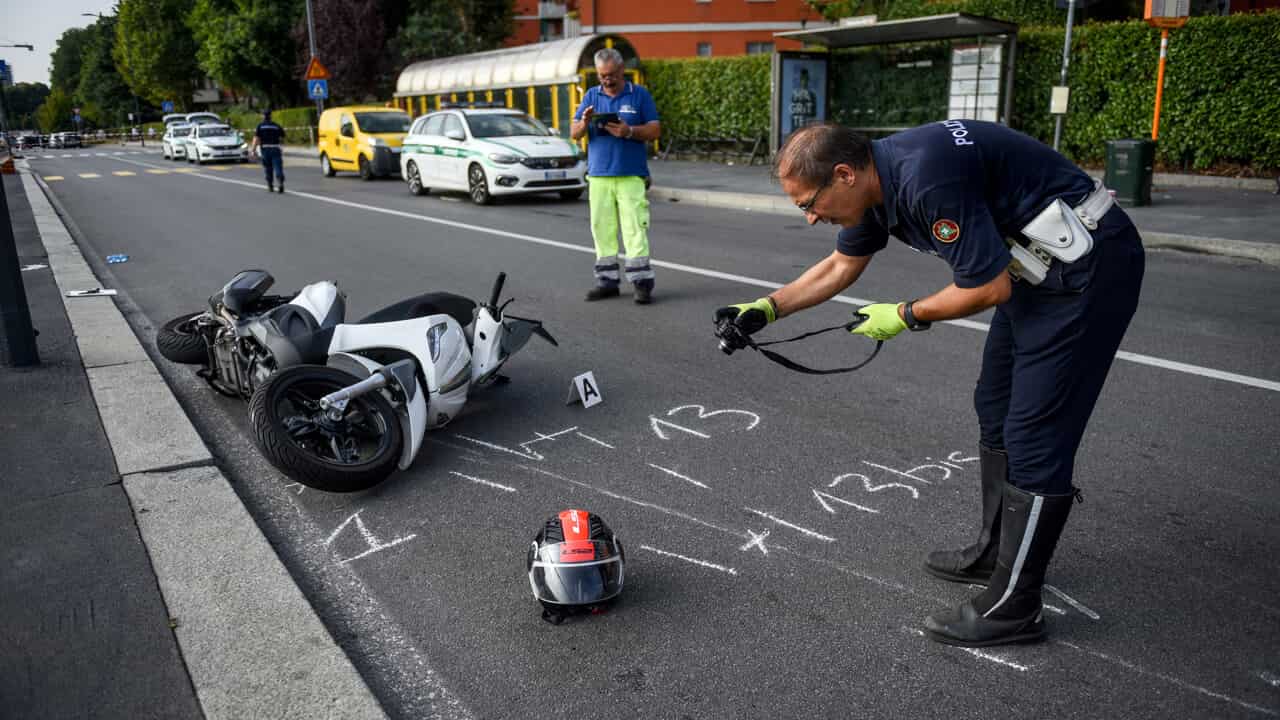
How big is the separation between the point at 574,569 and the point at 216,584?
1.26 m

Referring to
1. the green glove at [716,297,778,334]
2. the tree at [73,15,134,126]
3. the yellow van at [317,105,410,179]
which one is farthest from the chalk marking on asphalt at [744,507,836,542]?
the tree at [73,15,134,126]

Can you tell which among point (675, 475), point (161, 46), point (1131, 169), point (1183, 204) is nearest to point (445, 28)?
point (1131, 169)

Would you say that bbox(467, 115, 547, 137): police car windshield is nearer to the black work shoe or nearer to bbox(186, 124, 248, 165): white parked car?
the black work shoe

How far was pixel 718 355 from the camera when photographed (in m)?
6.20

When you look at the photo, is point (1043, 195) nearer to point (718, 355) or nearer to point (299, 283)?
point (718, 355)

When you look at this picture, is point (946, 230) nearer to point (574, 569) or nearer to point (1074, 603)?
point (1074, 603)

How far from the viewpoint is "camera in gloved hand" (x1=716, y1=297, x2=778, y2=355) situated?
3.29 meters

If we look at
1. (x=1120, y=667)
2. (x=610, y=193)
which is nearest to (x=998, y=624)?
(x=1120, y=667)

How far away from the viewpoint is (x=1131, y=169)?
12.9m

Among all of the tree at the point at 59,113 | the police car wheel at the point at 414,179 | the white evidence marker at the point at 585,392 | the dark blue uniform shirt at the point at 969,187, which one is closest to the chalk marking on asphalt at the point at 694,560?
the dark blue uniform shirt at the point at 969,187

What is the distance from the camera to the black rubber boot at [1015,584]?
9.16 feet

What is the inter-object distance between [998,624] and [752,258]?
7490 mm

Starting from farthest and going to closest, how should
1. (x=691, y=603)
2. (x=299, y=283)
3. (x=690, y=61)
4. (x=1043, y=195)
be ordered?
1. (x=690, y=61)
2. (x=299, y=283)
3. (x=691, y=603)
4. (x=1043, y=195)

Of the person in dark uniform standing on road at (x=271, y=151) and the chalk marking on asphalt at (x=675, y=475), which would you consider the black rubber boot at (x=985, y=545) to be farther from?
the person in dark uniform standing on road at (x=271, y=151)
